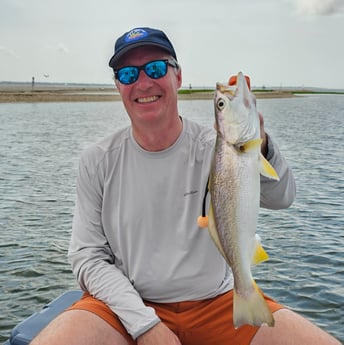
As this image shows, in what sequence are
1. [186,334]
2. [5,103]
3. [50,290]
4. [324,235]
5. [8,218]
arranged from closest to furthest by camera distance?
[186,334] < [50,290] < [324,235] < [8,218] < [5,103]

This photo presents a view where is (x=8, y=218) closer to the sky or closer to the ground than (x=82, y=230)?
closer to the ground

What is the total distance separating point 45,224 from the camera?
11.1m

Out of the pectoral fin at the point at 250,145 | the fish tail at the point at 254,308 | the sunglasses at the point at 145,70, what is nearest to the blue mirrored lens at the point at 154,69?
the sunglasses at the point at 145,70

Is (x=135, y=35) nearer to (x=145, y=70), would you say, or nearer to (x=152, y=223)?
(x=145, y=70)

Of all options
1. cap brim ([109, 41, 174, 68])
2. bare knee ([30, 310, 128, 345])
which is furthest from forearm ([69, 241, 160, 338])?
cap brim ([109, 41, 174, 68])

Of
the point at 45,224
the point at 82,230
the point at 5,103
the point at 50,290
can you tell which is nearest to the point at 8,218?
the point at 45,224

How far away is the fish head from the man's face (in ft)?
3.05

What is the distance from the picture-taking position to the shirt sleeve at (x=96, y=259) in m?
3.65

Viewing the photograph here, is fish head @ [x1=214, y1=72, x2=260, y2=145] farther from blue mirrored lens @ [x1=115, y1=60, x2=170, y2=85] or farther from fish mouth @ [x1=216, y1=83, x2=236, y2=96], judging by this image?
blue mirrored lens @ [x1=115, y1=60, x2=170, y2=85]

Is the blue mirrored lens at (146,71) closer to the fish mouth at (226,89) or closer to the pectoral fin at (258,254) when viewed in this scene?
the fish mouth at (226,89)

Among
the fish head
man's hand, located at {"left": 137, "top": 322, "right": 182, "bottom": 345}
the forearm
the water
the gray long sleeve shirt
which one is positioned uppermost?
the fish head

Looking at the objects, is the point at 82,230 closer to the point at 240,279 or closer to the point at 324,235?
the point at 240,279

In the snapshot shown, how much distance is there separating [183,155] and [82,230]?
2.76ft

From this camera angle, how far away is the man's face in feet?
12.3
